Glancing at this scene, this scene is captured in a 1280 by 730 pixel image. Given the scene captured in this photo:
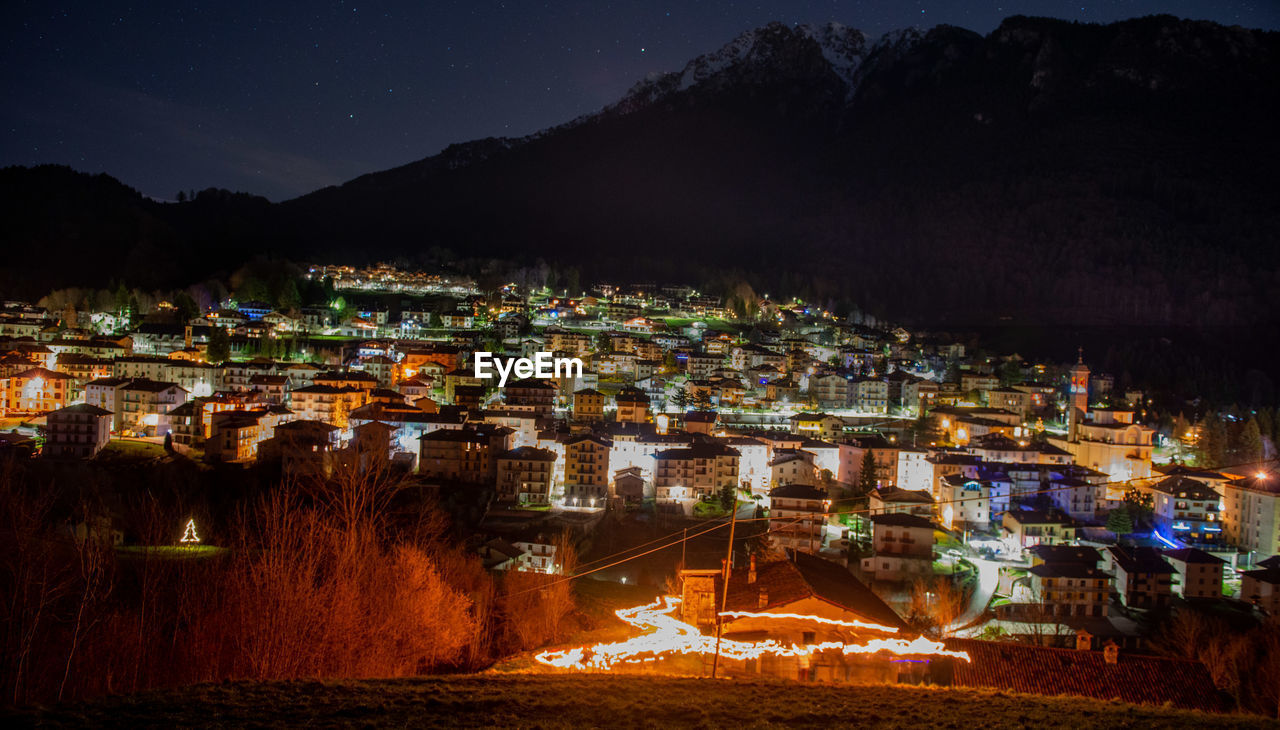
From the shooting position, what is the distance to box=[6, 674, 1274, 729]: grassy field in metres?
5.41

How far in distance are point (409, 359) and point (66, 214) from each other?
47710 millimetres

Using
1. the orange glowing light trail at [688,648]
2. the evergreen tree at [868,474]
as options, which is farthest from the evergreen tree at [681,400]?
the orange glowing light trail at [688,648]

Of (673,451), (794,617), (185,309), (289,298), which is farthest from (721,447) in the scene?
(185,309)

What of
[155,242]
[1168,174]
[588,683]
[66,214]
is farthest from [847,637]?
[1168,174]

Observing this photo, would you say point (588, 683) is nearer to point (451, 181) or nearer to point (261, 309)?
point (261, 309)

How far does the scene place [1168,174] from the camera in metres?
87.1

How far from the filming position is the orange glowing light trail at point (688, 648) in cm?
796

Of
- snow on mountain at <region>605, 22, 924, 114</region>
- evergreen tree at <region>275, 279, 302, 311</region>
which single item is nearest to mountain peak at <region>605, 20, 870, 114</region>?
snow on mountain at <region>605, 22, 924, 114</region>

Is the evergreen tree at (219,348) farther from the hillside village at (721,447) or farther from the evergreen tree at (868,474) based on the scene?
the evergreen tree at (868,474)

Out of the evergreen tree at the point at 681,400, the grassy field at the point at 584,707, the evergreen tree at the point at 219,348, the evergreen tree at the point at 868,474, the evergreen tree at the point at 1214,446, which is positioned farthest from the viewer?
the evergreen tree at the point at 681,400

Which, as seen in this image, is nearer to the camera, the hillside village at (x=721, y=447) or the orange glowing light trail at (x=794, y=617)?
the orange glowing light trail at (x=794, y=617)

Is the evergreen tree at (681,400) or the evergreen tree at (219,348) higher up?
the evergreen tree at (219,348)

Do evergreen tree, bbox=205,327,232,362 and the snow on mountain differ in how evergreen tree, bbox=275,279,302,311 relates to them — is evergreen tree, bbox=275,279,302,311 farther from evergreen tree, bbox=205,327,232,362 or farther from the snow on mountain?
the snow on mountain

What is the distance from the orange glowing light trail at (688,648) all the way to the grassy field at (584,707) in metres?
1.16
